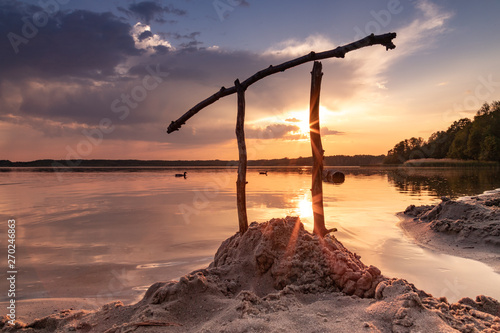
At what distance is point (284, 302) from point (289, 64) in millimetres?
4235

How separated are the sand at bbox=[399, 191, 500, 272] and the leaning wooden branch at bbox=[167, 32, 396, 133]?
189 inches

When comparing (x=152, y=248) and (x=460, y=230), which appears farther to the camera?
(x=460, y=230)

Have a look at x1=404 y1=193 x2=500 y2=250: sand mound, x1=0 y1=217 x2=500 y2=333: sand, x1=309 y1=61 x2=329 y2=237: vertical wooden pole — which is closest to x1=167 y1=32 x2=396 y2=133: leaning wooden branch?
x1=309 y1=61 x2=329 y2=237: vertical wooden pole

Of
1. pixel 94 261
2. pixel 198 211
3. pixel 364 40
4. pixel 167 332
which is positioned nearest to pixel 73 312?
pixel 167 332

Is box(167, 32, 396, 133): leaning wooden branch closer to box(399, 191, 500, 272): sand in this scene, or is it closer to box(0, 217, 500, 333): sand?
box(0, 217, 500, 333): sand

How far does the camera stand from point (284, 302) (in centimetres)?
333

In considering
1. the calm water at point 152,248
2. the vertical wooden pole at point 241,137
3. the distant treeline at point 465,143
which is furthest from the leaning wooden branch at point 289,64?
the distant treeline at point 465,143

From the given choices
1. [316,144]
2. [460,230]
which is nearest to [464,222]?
[460,230]

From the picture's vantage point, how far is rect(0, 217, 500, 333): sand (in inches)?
111

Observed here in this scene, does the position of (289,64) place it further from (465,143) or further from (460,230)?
(465,143)

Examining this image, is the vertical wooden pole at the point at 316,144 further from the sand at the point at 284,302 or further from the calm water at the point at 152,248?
the calm water at the point at 152,248

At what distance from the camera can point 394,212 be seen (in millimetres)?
11625

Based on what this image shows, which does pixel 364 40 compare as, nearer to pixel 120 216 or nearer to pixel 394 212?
pixel 394 212

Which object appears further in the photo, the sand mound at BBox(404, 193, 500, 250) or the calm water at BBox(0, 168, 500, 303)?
the sand mound at BBox(404, 193, 500, 250)
